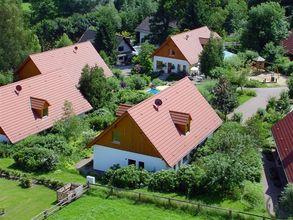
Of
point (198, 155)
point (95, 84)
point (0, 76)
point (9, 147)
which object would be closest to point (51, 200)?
point (9, 147)

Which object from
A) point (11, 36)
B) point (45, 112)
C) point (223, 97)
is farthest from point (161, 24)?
point (45, 112)

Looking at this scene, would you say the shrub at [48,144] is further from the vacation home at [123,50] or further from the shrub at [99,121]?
the vacation home at [123,50]

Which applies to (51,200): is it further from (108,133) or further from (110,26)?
(110,26)

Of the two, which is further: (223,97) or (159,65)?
(159,65)

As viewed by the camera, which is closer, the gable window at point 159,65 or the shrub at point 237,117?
the shrub at point 237,117

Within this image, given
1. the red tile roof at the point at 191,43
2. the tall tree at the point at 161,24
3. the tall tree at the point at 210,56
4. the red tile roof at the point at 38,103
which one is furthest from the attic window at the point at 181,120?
the tall tree at the point at 161,24

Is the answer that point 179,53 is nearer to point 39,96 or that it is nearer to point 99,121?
point 99,121

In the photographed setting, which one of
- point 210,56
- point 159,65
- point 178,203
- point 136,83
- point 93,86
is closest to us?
point 178,203
